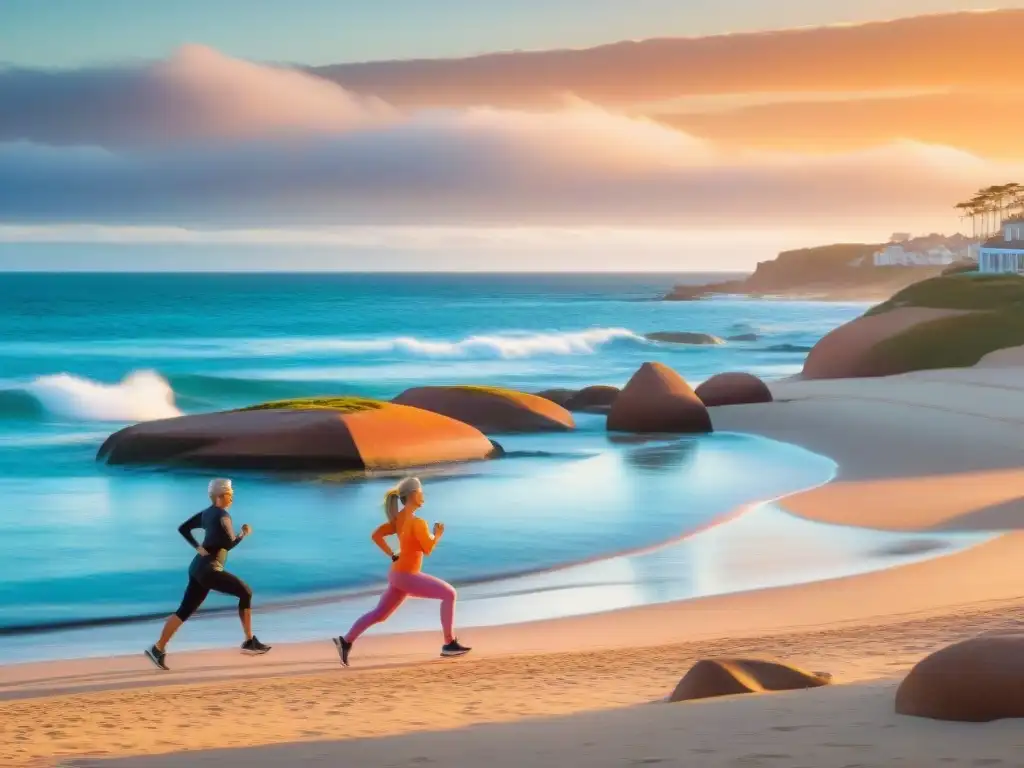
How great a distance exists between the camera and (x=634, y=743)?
655 cm

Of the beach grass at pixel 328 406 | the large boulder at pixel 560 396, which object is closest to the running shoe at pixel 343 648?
the beach grass at pixel 328 406

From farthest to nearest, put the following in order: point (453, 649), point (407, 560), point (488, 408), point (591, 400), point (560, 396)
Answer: point (560, 396) < point (591, 400) < point (488, 408) < point (453, 649) < point (407, 560)

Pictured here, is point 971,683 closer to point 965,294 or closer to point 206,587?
point 206,587

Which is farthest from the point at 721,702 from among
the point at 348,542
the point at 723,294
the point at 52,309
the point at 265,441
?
the point at 723,294

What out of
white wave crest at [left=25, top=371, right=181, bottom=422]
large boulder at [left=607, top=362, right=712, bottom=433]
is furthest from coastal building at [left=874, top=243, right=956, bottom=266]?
large boulder at [left=607, top=362, right=712, bottom=433]

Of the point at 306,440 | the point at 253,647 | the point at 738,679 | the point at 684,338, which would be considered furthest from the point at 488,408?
the point at 684,338

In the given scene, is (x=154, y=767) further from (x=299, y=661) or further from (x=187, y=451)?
(x=187, y=451)

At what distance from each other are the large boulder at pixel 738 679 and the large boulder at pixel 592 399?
86.0 feet

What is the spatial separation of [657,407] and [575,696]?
20.6 meters

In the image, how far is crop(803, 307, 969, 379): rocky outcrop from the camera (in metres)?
44.5

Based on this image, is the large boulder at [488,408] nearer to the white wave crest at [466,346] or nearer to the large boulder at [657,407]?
the large boulder at [657,407]

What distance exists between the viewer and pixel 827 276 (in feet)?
610

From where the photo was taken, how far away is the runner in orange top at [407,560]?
9.74 meters

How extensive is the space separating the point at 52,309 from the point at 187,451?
92.1 m
